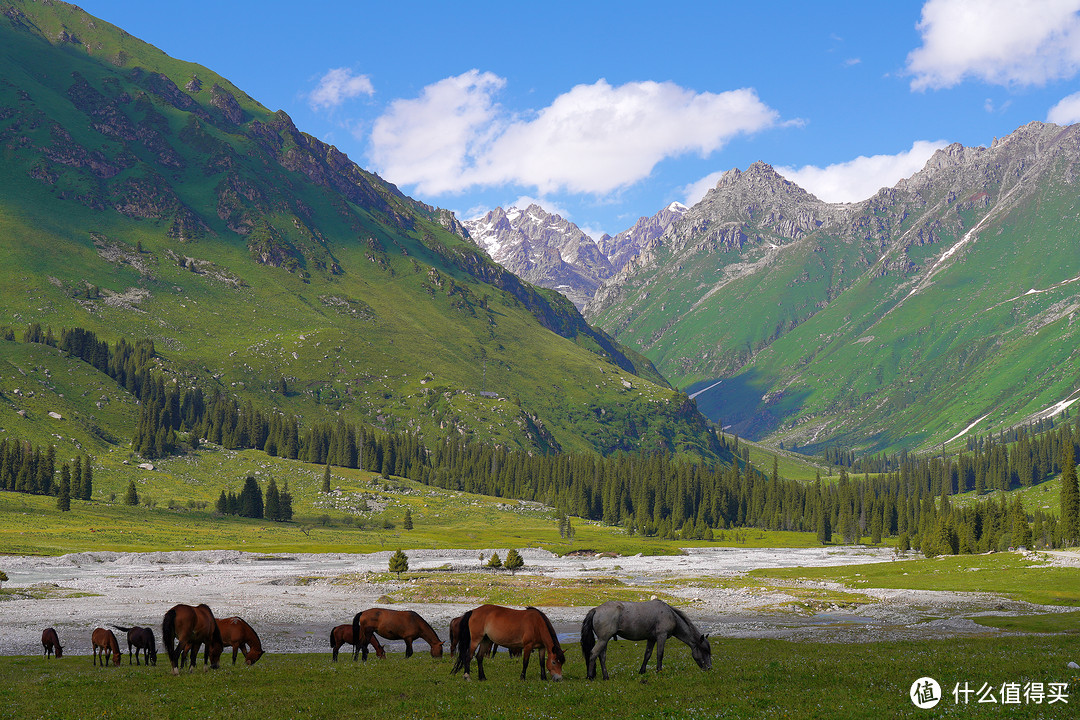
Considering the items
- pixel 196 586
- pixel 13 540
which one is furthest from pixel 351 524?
pixel 196 586

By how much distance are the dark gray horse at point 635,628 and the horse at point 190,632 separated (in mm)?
15914

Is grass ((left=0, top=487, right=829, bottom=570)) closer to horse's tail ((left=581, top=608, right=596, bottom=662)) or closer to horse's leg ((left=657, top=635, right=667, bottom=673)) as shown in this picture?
horse's tail ((left=581, top=608, right=596, bottom=662))

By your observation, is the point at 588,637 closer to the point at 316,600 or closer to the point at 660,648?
the point at 660,648

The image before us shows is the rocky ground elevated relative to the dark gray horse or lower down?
lower down

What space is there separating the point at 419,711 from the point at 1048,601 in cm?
7221

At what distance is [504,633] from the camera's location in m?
28.9

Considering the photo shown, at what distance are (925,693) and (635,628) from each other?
995 centimetres

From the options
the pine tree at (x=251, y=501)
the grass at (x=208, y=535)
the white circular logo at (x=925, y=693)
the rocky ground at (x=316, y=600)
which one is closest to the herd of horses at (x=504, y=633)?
the white circular logo at (x=925, y=693)

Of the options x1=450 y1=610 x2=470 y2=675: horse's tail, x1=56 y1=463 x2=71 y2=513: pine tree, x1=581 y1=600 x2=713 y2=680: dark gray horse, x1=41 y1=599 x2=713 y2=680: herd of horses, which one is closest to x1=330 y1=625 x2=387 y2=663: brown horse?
x1=41 y1=599 x2=713 y2=680: herd of horses

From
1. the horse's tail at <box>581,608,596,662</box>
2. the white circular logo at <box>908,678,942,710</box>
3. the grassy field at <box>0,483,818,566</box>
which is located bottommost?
the grassy field at <box>0,483,818,566</box>

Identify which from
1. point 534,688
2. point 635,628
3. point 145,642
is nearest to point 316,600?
point 145,642

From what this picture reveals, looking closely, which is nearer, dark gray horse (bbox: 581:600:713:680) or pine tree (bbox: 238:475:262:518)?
dark gray horse (bbox: 581:600:713:680)

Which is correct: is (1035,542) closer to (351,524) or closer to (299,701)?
(351,524)

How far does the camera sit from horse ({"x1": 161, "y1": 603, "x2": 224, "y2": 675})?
105 feet
